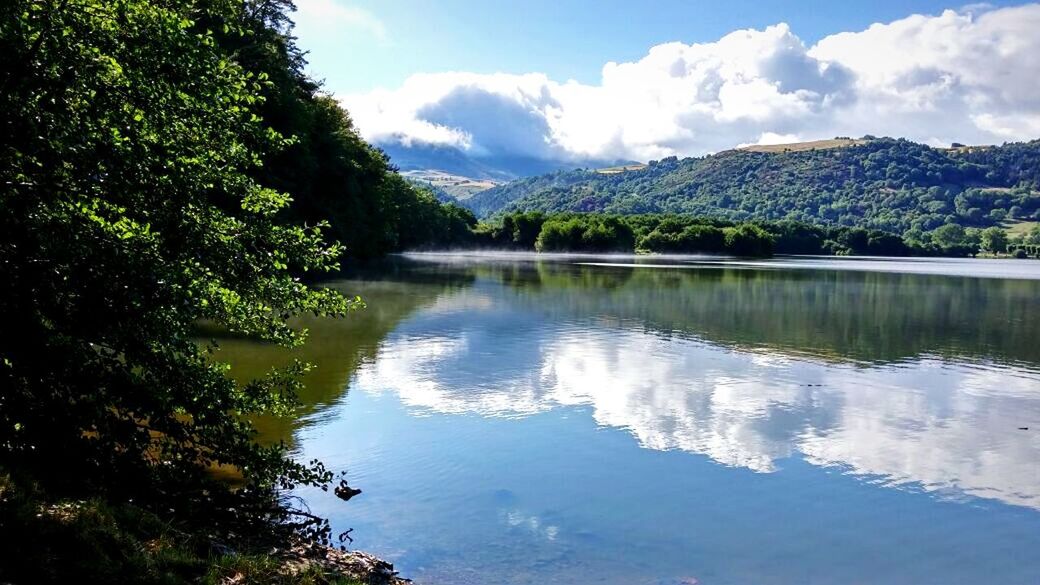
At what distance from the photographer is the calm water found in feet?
41.4

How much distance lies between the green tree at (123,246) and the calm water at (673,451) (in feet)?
12.1

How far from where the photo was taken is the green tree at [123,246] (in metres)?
9.30

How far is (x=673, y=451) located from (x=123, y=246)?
1336 cm

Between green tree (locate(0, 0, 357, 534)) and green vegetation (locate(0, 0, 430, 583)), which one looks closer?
green vegetation (locate(0, 0, 430, 583))

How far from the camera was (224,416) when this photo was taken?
11.6 metres

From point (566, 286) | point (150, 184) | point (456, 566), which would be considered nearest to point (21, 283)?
point (150, 184)

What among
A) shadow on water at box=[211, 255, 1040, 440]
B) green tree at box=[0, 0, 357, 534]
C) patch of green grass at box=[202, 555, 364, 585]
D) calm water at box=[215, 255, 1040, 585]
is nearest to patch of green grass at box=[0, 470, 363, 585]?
patch of green grass at box=[202, 555, 364, 585]

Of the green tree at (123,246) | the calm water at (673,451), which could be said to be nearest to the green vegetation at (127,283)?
the green tree at (123,246)

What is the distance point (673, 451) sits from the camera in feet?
60.8

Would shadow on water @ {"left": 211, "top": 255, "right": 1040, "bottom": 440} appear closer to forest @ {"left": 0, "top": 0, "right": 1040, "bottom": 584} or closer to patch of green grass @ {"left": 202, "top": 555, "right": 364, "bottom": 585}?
forest @ {"left": 0, "top": 0, "right": 1040, "bottom": 584}

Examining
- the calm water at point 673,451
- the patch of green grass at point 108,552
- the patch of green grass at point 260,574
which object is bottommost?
the calm water at point 673,451

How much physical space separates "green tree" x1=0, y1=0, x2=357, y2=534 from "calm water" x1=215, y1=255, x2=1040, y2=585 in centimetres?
370

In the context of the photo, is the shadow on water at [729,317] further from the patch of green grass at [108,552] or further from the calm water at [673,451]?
the patch of green grass at [108,552]

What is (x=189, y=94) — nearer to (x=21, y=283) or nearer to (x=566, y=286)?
(x=21, y=283)
